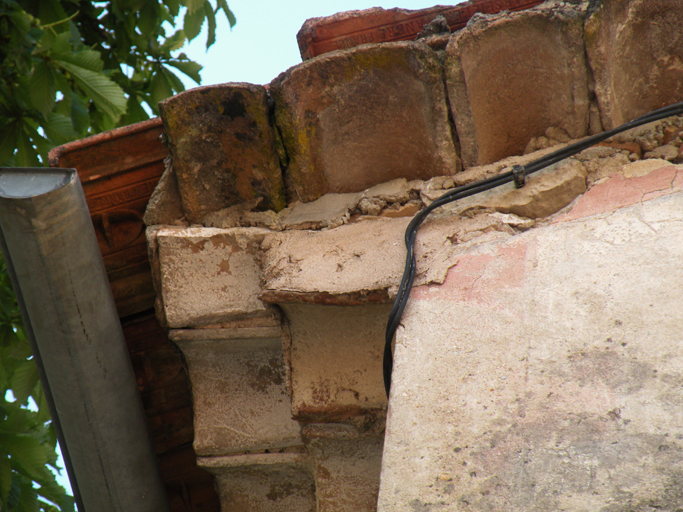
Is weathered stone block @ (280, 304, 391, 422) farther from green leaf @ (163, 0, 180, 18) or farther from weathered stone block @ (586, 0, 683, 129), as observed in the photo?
green leaf @ (163, 0, 180, 18)

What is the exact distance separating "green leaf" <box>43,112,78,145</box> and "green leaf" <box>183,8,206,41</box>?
0.63m

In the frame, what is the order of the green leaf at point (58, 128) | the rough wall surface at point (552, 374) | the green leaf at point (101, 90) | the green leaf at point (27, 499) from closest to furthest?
the rough wall surface at point (552, 374) → the green leaf at point (101, 90) → the green leaf at point (27, 499) → the green leaf at point (58, 128)

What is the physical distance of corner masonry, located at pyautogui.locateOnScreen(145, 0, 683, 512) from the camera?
0.83 meters

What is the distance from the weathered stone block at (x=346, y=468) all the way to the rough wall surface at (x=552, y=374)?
1.16 ft

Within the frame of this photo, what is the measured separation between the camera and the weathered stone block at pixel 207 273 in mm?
1419

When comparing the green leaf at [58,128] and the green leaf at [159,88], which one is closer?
the green leaf at [58,128]

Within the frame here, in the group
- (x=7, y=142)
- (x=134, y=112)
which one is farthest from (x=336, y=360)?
(x=134, y=112)

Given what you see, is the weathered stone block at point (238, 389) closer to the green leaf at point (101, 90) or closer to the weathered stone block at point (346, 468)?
the weathered stone block at point (346, 468)

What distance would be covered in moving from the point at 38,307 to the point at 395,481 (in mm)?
894

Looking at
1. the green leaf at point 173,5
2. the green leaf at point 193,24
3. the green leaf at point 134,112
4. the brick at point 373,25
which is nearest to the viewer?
Answer: the brick at point 373,25

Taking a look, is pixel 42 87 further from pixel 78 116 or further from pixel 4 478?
pixel 4 478

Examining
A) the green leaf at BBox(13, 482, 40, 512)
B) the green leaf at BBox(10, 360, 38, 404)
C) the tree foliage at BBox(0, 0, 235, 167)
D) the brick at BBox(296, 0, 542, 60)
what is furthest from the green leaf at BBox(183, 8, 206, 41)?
the green leaf at BBox(13, 482, 40, 512)

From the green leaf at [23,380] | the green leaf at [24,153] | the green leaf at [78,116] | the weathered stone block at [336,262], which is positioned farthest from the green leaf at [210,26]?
the weathered stone block at [336,262]

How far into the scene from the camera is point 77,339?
1354 mm
